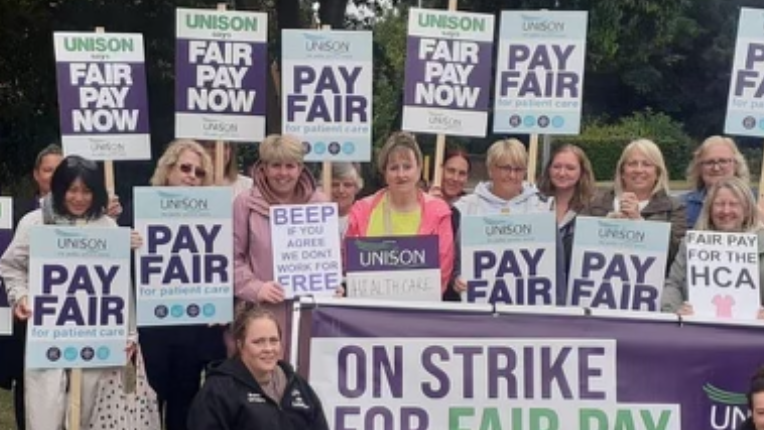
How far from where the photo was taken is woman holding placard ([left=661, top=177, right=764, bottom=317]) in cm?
725

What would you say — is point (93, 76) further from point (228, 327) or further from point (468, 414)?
point (468, 414)

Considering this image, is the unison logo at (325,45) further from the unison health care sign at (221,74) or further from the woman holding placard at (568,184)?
the woman holding placard at (568,184)

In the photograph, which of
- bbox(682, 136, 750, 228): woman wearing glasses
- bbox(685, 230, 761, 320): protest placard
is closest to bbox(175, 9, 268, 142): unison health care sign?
bbox(682, 136, 750, 228): woman wearing glasses

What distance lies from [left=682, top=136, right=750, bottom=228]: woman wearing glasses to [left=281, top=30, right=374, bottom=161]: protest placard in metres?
1.88

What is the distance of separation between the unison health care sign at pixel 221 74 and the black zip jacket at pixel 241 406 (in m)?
2.50

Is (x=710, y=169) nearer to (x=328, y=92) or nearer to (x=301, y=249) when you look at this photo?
(x=328, y=92)

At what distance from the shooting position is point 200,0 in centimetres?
1984

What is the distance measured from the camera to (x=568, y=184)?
7.89m

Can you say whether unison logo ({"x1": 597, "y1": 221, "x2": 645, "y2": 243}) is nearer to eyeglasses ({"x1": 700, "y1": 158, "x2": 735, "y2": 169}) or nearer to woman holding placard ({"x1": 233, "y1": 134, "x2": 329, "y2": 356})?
eyeglasses ({"x1": 700, "y1": 158, "x2": 735, "y2": 169})

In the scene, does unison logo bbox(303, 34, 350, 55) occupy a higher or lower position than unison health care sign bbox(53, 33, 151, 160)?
higher

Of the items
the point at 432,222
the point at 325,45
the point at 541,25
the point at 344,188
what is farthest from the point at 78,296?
the point at 541,25

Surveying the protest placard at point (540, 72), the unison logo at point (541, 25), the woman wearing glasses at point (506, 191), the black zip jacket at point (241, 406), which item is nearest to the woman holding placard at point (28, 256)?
the black zip jacket at point (241, 406)

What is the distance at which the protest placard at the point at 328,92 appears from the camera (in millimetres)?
8336

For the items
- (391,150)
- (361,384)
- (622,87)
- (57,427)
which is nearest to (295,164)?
(391,150)
